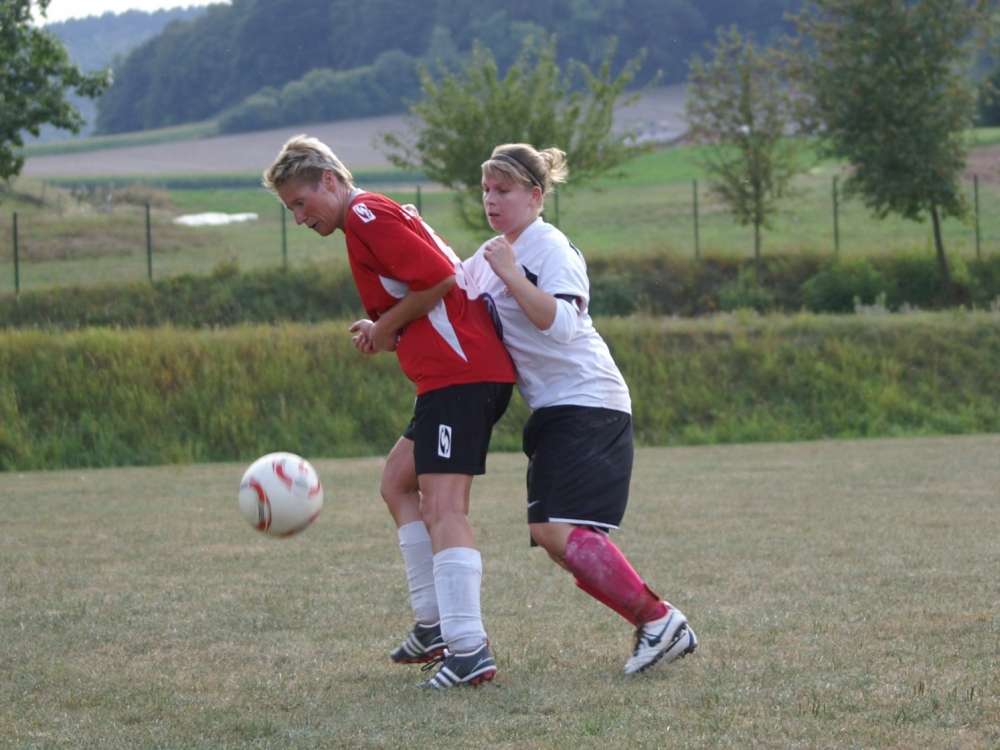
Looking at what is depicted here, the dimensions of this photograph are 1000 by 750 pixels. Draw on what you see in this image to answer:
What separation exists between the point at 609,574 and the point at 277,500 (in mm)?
1307

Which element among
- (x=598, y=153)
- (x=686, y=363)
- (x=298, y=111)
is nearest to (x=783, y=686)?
(x=686, y=363)

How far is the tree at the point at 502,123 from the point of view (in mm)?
23719

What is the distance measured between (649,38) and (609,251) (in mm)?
64223

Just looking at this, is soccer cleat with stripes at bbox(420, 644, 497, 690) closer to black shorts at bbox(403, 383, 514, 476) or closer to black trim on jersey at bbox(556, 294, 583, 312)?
black shorts at bbox(403, 383, 514, 476)

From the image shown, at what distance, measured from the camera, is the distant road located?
61.3 metres

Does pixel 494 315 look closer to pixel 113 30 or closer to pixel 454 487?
pixel 454 487

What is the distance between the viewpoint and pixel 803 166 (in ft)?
80.8

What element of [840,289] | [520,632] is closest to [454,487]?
[520,632]

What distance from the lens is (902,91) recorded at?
867 inches

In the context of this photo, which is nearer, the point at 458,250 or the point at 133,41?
the point at 458,250

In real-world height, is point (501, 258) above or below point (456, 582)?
above

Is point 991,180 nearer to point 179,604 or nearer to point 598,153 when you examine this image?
point 598,153

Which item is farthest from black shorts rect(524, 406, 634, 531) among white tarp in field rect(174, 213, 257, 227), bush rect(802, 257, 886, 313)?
white tarp in field rect(174, 213, 257, 227)

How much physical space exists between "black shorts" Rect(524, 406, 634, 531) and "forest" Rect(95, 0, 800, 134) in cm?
7710
